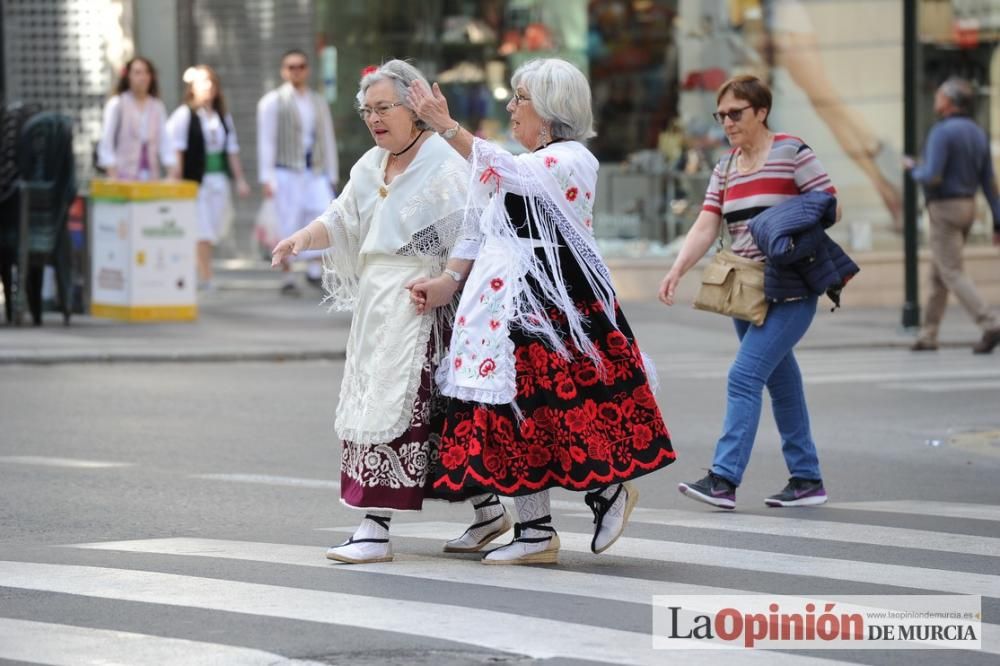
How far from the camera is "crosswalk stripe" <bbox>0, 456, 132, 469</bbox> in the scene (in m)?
9.56

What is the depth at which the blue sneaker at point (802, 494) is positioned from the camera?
850 cm

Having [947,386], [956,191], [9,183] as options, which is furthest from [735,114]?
[9,183]

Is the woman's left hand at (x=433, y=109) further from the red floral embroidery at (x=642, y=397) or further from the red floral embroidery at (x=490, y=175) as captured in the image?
the red floral embroidery at (x=642, y=397)

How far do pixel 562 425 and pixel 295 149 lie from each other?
12.1 metres

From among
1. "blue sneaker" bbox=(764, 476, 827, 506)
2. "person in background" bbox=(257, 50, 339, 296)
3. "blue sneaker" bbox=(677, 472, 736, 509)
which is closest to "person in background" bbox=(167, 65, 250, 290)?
"person in background" bbox=(257, 50, 339, 296)

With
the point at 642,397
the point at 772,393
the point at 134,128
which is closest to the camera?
the point at 642,397

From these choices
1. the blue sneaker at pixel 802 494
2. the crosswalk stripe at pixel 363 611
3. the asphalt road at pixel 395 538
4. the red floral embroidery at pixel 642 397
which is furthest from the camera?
the blue sneaker at pixel 802 494

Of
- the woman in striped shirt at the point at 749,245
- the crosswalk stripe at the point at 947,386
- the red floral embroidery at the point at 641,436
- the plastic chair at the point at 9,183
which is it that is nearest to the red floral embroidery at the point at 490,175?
the red floral embroidery at the point at 641,436

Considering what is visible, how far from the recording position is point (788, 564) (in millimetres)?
6859

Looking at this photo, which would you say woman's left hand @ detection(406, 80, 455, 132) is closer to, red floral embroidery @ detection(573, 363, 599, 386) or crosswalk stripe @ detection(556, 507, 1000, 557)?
red floral embroidery @ detection(573, 363, 599, 386)

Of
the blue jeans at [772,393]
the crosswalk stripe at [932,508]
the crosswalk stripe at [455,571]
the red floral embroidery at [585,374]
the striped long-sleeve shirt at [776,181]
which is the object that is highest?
the striped long-sleeve shirt at [776,181]

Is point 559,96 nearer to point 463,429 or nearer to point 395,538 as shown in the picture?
point 463,429

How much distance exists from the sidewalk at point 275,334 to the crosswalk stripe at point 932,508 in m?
6.78

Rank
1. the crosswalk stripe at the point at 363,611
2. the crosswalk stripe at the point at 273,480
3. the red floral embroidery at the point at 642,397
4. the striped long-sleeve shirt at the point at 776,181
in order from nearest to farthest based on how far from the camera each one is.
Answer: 1. the crosswalk stripe at the point at 363,611
2. the red floral embroidery at the point at 642,397
3. the striped long-sleeve shirt at the point at 776,181
4. the crosswalk stripe at the point at 273,480
